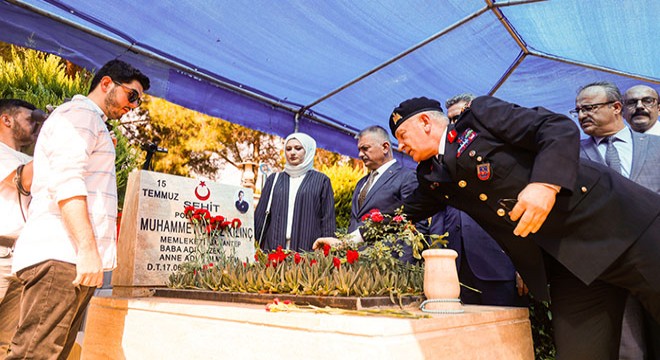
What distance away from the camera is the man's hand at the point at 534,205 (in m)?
1.57

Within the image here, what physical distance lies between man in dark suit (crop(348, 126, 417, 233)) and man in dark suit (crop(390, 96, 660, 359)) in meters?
1.20

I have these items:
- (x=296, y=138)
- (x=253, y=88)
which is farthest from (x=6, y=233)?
(x=253, y=88)

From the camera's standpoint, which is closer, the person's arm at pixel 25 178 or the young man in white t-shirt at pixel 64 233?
the young man in white t-shirt at pixel 64 233

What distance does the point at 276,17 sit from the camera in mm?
3752

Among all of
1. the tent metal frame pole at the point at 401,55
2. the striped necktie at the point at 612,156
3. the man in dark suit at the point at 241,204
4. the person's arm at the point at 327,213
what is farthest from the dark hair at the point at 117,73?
the tent metal frame pole at the point at 401,55

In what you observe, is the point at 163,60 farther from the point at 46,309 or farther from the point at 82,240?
the point at 46,309

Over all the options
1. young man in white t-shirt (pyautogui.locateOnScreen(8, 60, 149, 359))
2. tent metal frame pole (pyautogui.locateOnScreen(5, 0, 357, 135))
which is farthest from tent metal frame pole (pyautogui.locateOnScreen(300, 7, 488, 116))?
young man in white t-shirt (pyautogui.locateOnScreen(8, 60, 149, 359))

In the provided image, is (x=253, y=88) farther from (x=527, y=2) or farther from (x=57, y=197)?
(x=57, y=197)

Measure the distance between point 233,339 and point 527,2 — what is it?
3521 millimetres

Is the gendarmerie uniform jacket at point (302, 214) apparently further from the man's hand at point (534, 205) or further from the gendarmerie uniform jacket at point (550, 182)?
the man's hand at point (534, 205)

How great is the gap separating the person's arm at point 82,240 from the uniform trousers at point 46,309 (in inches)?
2.8

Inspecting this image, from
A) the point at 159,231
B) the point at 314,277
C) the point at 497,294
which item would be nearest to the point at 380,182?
the point at 497,294

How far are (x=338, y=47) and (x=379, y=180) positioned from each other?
4.89 ft

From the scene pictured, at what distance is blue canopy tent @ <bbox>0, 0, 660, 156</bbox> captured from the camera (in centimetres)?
354
